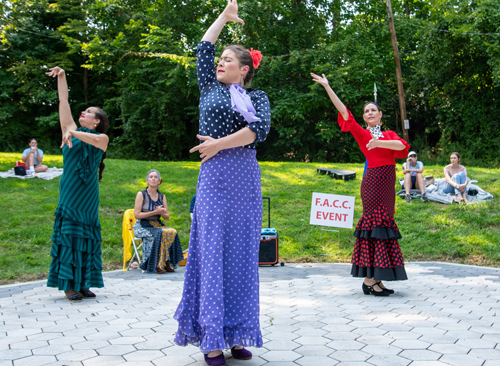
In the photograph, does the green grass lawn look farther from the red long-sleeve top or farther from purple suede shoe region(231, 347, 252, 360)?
purple suede shoe region(231, 347, 252, 360)

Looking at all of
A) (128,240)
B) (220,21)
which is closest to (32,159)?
(128,240)

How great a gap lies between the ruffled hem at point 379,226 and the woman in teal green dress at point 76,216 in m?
3.12

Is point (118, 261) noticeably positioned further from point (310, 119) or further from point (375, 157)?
point (310, 119)

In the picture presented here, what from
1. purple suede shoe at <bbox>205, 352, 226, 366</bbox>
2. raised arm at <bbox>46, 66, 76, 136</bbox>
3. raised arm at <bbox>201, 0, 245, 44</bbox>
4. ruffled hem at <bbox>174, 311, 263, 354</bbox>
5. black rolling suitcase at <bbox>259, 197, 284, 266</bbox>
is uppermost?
raised arm at <bbox>201, 0, 245, 44</bbox>

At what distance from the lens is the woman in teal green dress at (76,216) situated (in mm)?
4746

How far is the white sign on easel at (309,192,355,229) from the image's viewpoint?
27.0ft

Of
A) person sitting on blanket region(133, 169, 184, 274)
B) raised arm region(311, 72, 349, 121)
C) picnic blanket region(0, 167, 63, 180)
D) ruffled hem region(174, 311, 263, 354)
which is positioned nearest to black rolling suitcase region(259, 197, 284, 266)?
person sitting on blanket region(133, 169, 184, 274)

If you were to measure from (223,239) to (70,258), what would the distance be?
8.94 ft

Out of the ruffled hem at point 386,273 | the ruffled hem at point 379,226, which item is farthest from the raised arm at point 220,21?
the ruffled hem at point 386,273

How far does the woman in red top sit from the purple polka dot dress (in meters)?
2.46

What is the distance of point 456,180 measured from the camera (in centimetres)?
1084

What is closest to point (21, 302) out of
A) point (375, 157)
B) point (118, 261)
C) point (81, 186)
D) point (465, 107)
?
point (81, 186)

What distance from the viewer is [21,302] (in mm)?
4754

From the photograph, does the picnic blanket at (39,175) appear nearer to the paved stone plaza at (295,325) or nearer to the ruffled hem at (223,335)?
the paved stone plaza at (295,325)
